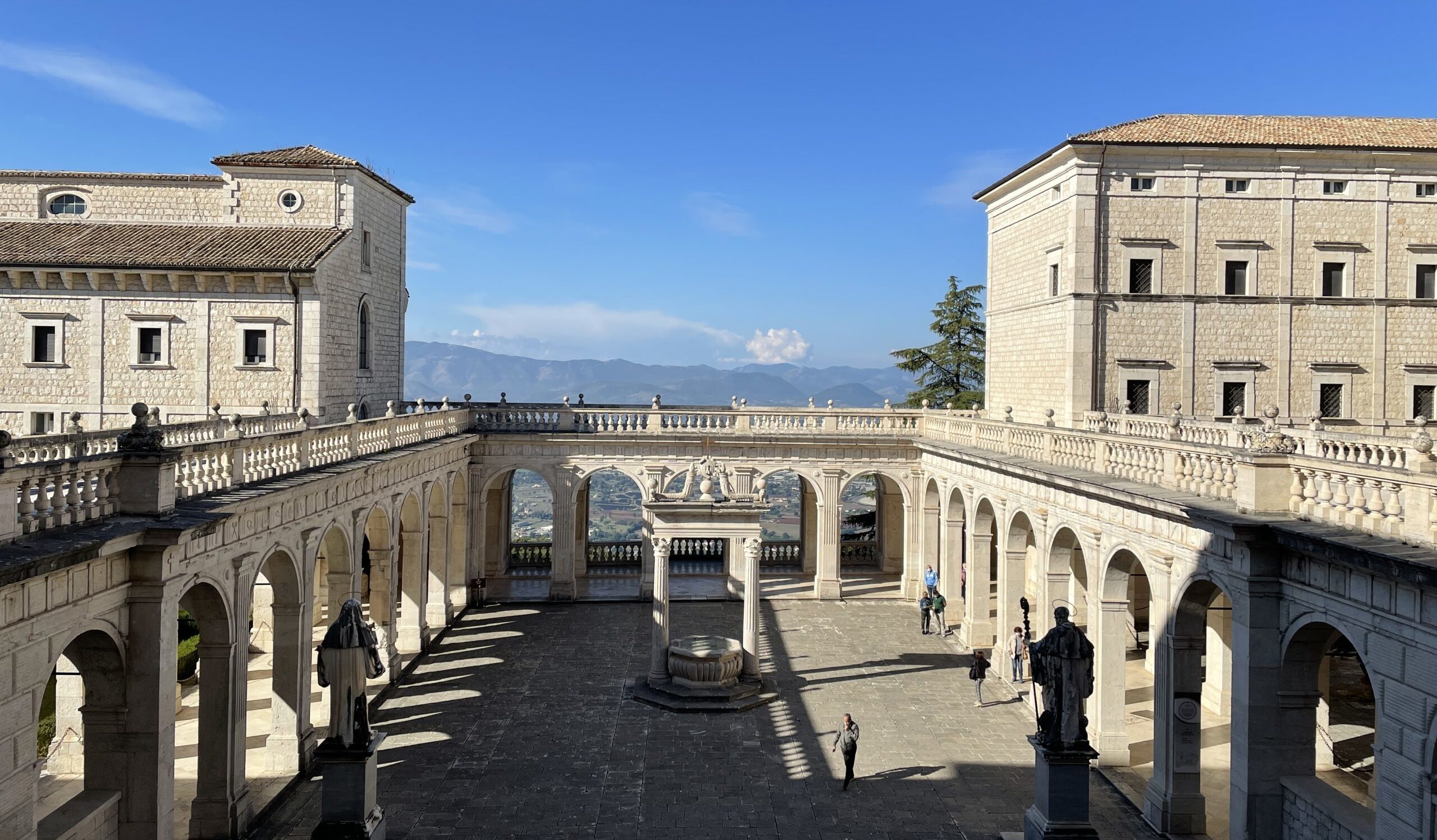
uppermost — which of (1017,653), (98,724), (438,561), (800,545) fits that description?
(98,724)

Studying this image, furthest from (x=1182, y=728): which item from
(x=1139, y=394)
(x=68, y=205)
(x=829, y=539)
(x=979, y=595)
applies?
(x=68, y=205)

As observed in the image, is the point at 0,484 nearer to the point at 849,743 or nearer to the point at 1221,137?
the point at 849,743

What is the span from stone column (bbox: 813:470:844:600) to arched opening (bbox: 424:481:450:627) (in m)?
12.9

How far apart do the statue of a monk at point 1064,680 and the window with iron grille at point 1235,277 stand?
21.5 m

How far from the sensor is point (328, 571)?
21.2 meters

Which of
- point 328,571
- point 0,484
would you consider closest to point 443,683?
point 328,571

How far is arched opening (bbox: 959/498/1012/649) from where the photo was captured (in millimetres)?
27922

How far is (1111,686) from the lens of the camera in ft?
63.5

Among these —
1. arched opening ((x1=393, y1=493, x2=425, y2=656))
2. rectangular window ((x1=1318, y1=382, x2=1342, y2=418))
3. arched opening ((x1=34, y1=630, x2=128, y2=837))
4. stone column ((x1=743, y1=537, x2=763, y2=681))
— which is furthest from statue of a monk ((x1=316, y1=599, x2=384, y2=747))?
rectangular window ((x1=1318, y1=382, x2=1342, y2=418))

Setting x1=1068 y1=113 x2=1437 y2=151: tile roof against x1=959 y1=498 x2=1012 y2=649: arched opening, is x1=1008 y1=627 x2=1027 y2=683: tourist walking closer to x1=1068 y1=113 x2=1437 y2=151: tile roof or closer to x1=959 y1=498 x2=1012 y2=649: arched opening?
x1=959 y1=498 x2=1012 y2=649: arched opening

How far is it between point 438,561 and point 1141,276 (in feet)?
76.8

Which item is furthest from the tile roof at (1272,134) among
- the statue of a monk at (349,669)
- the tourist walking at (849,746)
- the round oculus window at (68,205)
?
the round oculus window at (68,205)

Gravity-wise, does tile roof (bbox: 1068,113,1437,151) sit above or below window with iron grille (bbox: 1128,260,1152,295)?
above

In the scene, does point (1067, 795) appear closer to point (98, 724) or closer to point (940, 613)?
point (98, 724)
